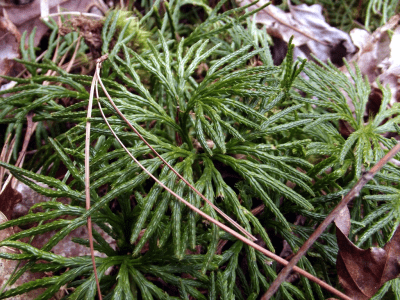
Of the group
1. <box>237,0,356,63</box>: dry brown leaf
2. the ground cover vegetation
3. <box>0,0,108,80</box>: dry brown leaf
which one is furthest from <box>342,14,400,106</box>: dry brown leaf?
<box>0,0,108,80</box>: dry brown leaf

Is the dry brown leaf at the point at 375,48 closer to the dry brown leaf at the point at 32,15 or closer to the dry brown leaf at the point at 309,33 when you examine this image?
the dry brown leaf at the point at 309,33

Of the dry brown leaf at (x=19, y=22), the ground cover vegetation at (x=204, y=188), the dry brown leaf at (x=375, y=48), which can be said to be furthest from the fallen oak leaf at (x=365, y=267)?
the dry brown leaf at (x=19, y=22)

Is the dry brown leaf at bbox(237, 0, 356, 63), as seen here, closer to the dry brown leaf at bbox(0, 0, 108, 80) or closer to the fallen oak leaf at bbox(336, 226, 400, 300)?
the dry brown leaf at bbox(0, 0, 108, 80)

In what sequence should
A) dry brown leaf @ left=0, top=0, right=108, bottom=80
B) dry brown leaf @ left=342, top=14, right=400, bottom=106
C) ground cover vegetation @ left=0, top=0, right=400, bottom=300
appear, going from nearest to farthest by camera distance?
1. ground cover vegetation @ left=0, top=0, right=400, bottom=300
2. dry brown leaf @ left=0, top=0, right=108, bottom=80
3. dry brown leaf @ left=342, top=14, right=400, bottom=106

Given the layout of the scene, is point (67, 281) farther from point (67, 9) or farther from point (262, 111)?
point (67, 9)

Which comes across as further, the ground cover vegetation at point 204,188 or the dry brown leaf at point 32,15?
the dry brown leaf at point 32,15

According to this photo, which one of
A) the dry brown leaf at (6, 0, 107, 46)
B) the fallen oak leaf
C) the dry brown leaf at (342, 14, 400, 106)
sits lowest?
the fallen oak leaf

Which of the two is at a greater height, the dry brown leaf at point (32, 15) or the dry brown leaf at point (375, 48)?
the dry brown leaf at point (32, 15)

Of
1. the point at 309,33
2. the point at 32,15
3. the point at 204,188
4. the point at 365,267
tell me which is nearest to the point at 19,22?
the point at 32,15

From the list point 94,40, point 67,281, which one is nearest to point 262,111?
point 67,281
